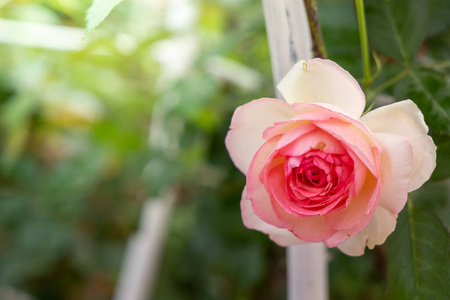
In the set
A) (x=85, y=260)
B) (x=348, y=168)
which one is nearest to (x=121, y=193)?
(x=85, y=260)

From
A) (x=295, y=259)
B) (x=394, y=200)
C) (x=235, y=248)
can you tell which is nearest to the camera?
(x=394, y=200)

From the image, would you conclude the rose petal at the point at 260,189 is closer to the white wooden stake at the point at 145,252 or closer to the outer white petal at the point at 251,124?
the outer white petal at the point at 251,124

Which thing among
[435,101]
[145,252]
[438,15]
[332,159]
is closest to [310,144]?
[332,159]

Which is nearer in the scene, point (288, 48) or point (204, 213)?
point (288, 48)

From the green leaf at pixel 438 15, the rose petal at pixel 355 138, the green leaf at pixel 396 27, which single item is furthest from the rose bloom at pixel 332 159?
the green leaf at pixel 438 15

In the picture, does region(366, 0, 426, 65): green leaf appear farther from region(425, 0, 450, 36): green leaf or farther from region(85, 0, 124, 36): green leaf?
region(85, 0, 124, 36): green leaf

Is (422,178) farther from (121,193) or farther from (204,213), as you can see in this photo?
(121,193)
